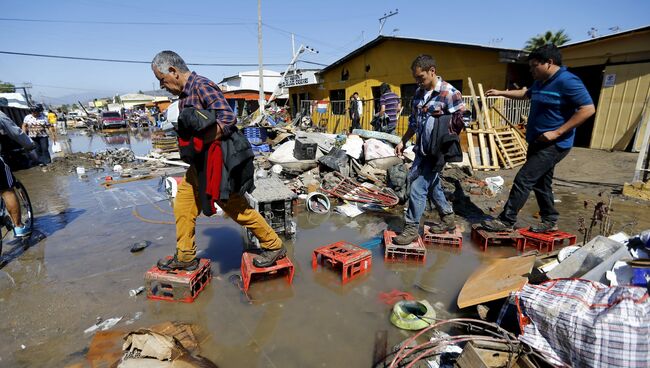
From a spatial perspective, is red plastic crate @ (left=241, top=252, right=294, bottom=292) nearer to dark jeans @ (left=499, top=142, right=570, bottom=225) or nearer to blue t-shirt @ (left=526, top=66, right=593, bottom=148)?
dark jeans @ (left=499, top=142, right=570, bottom=225)

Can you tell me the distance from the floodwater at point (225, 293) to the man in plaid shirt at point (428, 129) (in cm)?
48

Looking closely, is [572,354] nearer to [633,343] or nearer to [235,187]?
[633,343]

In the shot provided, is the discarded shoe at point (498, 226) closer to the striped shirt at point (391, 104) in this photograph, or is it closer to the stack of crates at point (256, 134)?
the striped shirt at point (391, 104)

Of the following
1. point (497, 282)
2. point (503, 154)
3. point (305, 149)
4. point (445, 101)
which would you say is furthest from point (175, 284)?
point (503, 154)

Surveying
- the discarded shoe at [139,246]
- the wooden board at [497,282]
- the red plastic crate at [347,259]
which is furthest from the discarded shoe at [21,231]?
the wooden board at [497,282]

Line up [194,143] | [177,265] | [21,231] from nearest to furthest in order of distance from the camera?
[194,143], [177,265], [21,231]

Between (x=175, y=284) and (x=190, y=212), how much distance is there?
67 centimetres

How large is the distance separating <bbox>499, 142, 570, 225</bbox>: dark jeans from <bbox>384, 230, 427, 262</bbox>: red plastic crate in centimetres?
118

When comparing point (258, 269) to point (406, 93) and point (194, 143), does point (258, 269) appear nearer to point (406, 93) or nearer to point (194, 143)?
point (194, 143)

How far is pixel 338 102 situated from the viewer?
16875 millimetres

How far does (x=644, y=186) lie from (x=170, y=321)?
300 inches

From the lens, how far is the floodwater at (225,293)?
2422 millimetres

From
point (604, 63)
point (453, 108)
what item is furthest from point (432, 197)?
point (604, 63)

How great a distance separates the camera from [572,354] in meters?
1.69
